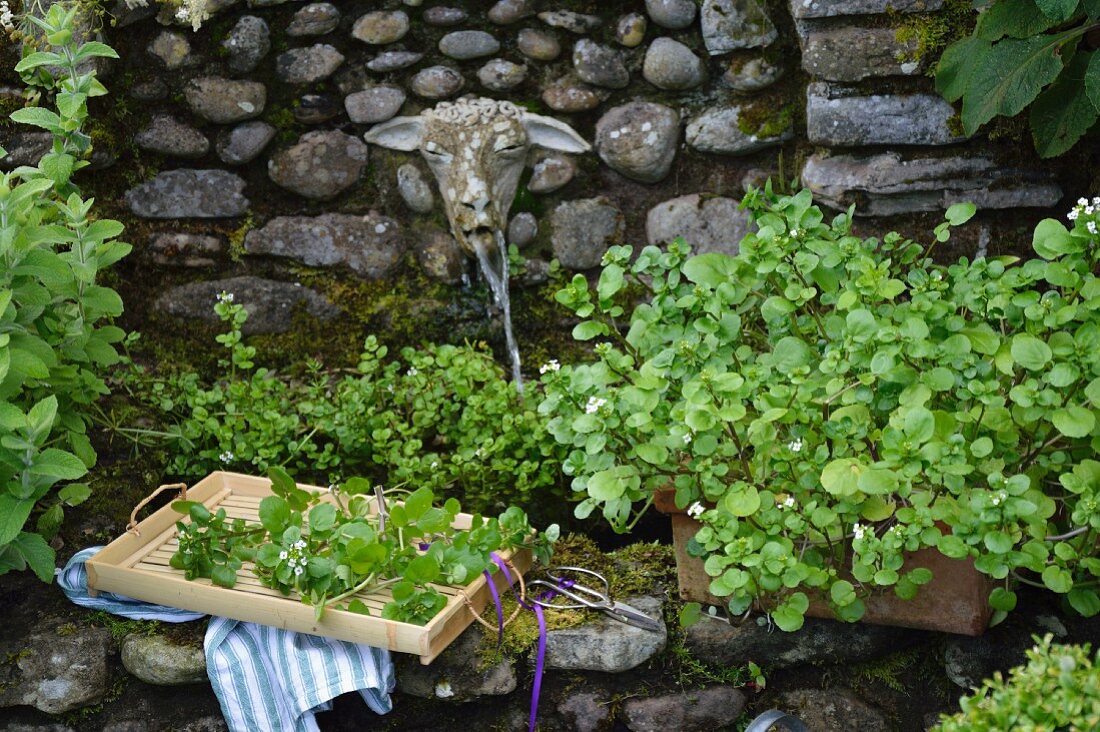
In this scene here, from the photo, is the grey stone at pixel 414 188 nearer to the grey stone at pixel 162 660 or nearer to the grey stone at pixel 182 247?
the grey stone at pixel 182 247

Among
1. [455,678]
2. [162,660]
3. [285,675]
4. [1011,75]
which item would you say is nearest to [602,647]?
[455,678]

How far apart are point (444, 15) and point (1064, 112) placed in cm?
165

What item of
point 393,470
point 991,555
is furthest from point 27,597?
point 991,555

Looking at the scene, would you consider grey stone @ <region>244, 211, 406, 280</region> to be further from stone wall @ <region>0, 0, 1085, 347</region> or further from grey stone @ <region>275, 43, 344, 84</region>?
grey stone @ <region>275, 43, 344, 84</region>

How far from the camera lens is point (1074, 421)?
1860 millimetres

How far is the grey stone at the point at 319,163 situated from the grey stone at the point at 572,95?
583 mm

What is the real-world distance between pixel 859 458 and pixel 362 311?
5.74 feet

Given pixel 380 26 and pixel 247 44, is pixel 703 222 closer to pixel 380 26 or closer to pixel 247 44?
pixel 380 26

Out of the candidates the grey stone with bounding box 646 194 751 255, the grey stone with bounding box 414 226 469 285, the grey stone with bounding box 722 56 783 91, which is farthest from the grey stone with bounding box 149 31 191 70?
the grey stone with bounding box 722 56 783 91

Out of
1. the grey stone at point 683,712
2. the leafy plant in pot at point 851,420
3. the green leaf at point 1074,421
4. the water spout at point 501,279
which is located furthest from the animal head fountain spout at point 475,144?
the green leaf at point 1074,421

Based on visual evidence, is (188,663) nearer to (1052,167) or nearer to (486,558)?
(486,558)

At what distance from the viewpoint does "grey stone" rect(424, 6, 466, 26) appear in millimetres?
3064

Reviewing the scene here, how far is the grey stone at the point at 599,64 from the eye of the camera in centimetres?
307

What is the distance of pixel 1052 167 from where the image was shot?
9.13ft
